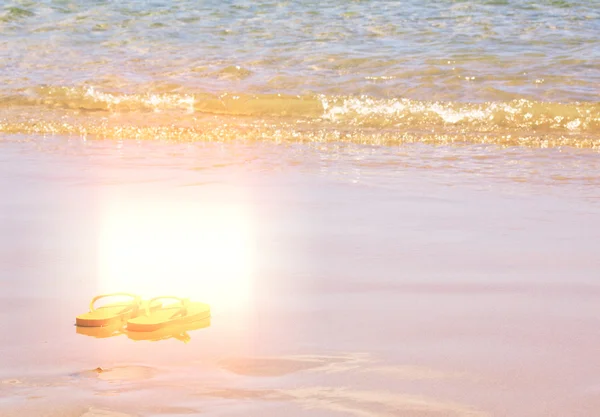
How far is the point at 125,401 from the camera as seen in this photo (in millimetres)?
2078

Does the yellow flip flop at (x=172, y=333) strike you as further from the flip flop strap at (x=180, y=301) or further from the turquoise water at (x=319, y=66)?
the turquoise water at (x=319, y=66)

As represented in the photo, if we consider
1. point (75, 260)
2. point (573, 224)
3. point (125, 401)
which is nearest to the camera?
point (125, 401)

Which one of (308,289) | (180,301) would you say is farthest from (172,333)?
(308,289)

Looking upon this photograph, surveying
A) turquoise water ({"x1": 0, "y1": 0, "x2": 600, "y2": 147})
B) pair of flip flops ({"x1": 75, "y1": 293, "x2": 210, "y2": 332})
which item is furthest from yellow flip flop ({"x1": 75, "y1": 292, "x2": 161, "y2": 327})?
turquoise water ({"x1": 0, "y1": 0, "x2": 600, "y2": 147})

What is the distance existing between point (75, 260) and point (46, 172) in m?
2.00

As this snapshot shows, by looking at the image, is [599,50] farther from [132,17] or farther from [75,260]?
[75,260]

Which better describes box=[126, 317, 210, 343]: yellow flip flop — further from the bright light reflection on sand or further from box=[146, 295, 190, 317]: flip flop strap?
the bright light reflection on sand

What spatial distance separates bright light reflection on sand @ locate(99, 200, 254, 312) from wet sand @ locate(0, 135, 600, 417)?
0.01 meters

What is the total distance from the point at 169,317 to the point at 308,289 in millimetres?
526

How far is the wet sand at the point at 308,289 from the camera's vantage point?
2.15m

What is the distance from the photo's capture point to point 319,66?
10.1 meters

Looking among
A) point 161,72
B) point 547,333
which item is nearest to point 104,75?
point 161,72

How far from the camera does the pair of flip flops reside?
265cm

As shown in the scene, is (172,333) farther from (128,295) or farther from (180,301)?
(128,295)
